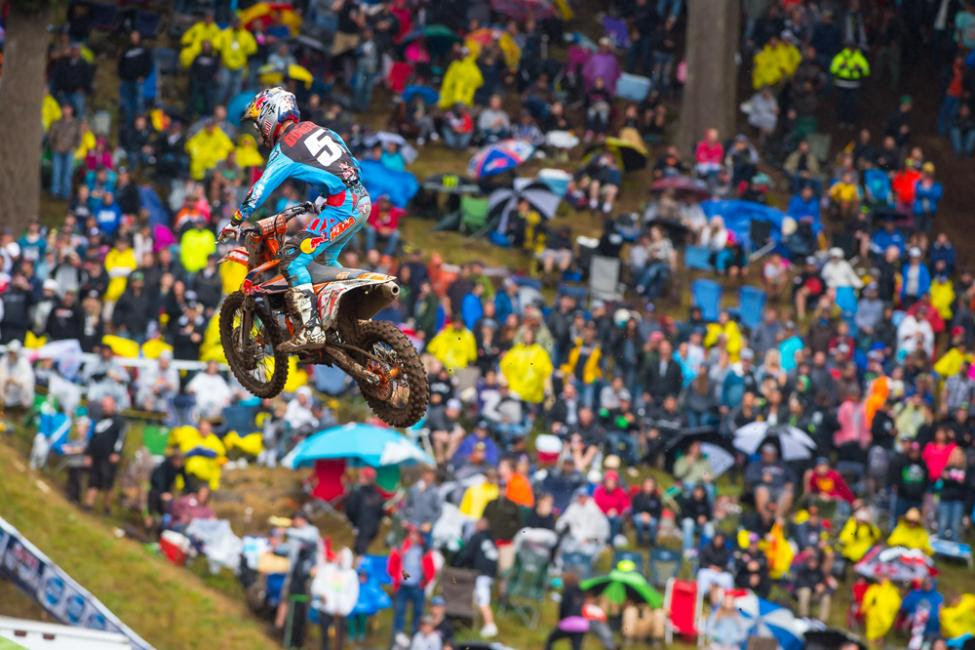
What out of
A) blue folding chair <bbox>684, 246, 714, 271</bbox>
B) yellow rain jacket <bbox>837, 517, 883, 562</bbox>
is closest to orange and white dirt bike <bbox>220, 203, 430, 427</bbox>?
yellow rain jacket <bbox>837, 517, 883, 562</bbox>

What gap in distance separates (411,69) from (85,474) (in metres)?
11.9

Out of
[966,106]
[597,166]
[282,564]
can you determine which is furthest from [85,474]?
[966,106]

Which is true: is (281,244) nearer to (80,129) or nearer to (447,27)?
(80,129)

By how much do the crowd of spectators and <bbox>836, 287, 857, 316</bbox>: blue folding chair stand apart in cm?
5

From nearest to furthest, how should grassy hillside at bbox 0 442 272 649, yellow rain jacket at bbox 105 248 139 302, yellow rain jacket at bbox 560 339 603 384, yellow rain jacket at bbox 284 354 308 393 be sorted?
grassy hillside at bbox 0 442 272 649 < yellow rain jacket at bbox 284 354 308 393 < yellow rain jacket at bbox 105 248 139 302 < yellow rain jacket at bbox 560 339 603 384

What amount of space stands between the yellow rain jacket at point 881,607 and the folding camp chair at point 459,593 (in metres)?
4.93

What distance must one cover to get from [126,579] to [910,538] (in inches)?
388

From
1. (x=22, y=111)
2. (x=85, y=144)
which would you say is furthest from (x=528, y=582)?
(x=22, y=111)

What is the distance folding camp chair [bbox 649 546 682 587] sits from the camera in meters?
25.3

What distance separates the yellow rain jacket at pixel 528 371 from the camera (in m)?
27.2

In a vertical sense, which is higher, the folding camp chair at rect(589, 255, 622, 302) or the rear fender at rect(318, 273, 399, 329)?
the rear fender at rect(318, 273, 399, 329)

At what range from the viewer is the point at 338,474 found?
85.0ft

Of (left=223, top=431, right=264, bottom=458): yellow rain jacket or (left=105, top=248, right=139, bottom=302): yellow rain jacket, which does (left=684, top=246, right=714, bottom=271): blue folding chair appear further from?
(left=105, top=248, right=139, bottom=302): yellow rain jacket

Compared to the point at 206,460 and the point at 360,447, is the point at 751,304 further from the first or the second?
the point at 206,460
